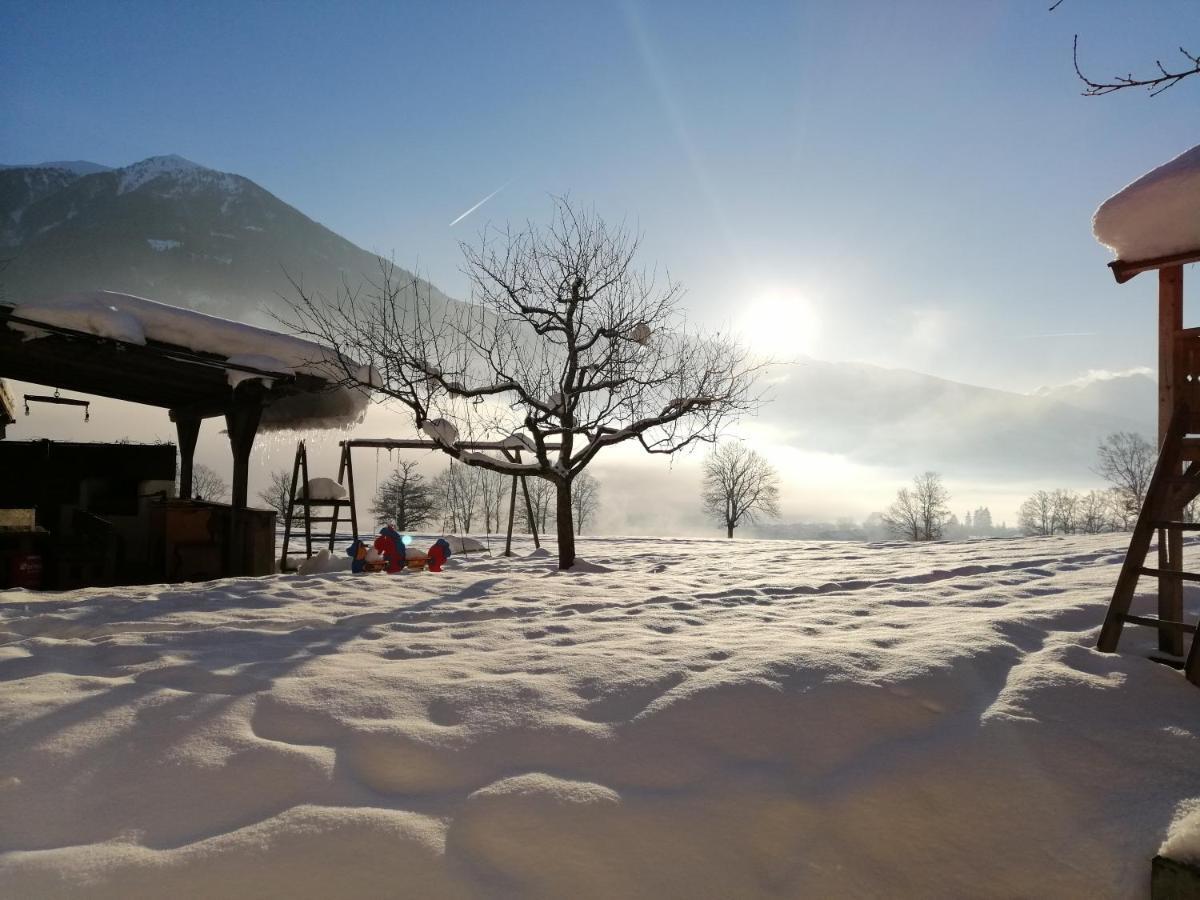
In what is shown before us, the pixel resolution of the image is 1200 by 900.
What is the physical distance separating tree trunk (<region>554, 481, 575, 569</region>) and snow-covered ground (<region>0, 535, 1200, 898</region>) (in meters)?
5.67

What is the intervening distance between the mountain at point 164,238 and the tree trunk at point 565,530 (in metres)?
122

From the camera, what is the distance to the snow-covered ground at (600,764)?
175cm

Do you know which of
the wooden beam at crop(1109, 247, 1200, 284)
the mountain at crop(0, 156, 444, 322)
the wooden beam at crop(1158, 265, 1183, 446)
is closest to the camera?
the wooden beam at crop(1109, 247, 1200, 284)

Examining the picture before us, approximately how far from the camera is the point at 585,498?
45.8m

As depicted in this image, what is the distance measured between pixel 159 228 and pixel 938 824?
179204 millimetres

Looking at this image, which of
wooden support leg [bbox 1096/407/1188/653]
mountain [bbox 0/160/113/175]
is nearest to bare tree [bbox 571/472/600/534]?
wooden support leg [bbox 1096/407/1188/653]

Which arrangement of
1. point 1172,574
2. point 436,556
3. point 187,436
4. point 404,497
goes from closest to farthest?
point 1172,574 < point 436,556 < point 187,436 < point 404,497

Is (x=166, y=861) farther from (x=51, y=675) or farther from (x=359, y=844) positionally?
(x=51, y=675)

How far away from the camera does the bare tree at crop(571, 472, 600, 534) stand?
43.7m

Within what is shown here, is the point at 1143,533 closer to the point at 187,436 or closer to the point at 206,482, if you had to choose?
the point at 187,436

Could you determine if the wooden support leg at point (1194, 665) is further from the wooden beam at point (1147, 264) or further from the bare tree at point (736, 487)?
the bare tree at point (736, 487)

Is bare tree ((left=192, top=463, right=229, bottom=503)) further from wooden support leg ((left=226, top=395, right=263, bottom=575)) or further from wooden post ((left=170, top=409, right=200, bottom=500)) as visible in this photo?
wooden support leg ((left=226, top=395, right=263, bottom=575))

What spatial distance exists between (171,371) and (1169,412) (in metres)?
9.94

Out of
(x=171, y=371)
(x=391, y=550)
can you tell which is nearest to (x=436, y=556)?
(x=391, y=550)
